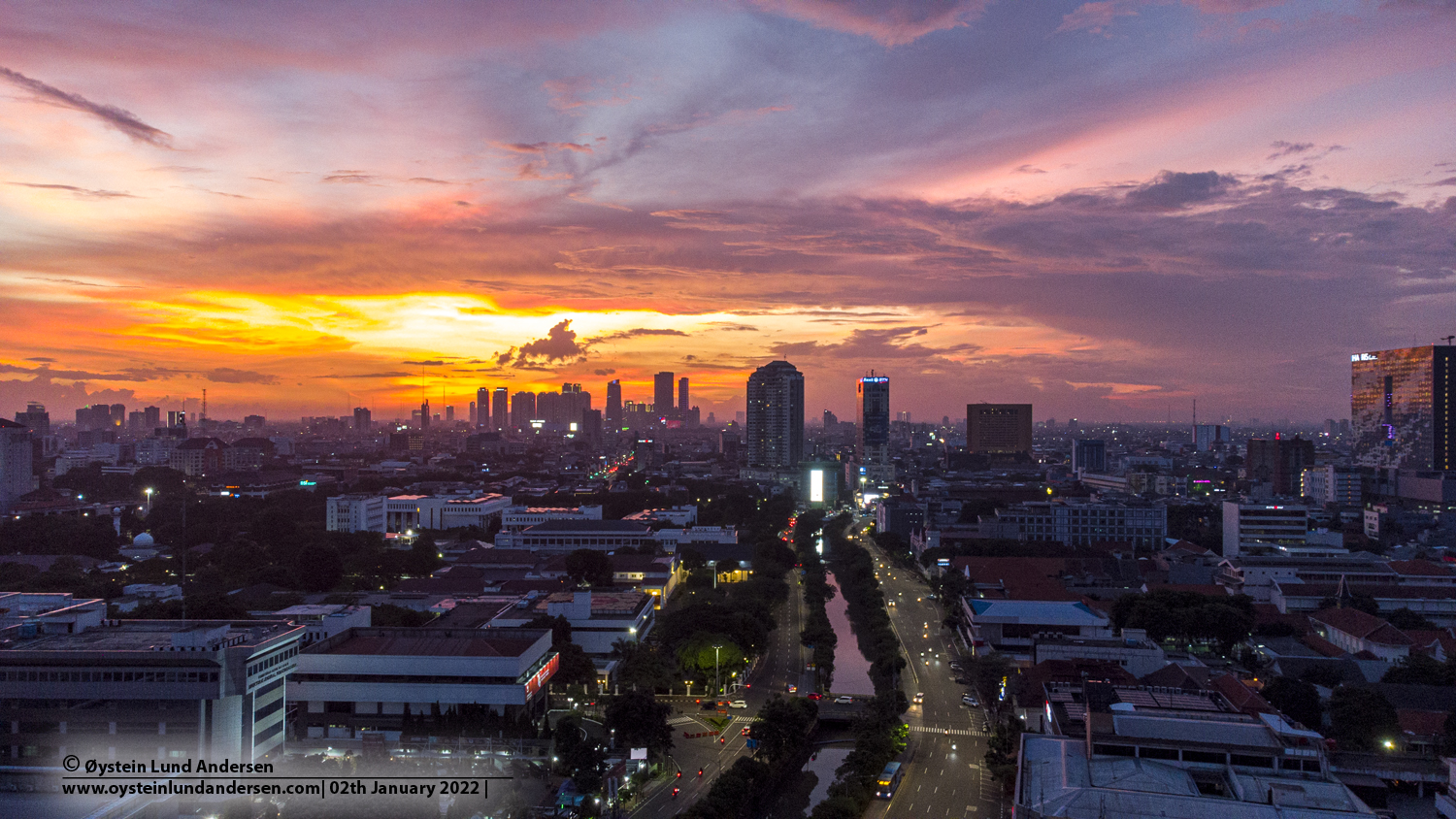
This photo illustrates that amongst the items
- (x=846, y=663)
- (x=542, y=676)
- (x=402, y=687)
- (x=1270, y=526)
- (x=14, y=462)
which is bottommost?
(x=846, y=663)

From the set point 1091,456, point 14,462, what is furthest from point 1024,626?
point 1091,456

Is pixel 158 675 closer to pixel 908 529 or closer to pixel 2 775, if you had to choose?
pixel 2 775

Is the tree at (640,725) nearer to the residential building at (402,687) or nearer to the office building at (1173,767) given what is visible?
the residential building at (402,687)

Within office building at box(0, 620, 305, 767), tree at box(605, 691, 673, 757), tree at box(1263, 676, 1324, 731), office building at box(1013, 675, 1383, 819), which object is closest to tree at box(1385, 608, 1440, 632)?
tree at box(1263, 676, 1324, 731)

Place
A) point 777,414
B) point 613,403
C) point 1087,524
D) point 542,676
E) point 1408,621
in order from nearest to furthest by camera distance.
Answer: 1. point 542,676
2. point 1408,621
3. point 1087,524
4. point 777,414
5. point 613,403

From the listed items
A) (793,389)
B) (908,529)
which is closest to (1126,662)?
(908,529)

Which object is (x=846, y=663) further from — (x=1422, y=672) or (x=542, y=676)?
(x=1422, y=672)
